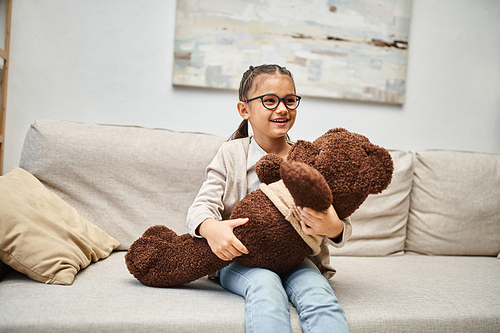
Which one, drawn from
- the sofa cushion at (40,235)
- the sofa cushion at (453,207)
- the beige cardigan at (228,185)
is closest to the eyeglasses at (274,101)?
the beige cardigan at (228,185)

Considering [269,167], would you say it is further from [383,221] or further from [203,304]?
[383,221]

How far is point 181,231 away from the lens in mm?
1283

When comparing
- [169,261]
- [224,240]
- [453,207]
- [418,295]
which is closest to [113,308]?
[169,261]

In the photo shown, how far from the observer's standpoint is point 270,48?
1.68 m

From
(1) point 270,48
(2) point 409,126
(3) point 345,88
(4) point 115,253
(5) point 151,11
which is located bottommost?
(4) point 115,253

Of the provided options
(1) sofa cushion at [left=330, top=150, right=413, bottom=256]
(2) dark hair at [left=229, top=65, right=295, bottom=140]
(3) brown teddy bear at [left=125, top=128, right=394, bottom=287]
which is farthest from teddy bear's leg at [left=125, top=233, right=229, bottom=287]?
(1) sofa cushion at [left=330, top=150, right=413, bottom=256]

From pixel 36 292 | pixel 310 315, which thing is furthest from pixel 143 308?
pixel 310 315

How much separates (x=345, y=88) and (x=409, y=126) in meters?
0.42

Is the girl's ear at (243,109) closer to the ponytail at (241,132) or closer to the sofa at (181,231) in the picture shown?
the ponytail at (241,132)

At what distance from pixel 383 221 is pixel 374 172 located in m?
0.75

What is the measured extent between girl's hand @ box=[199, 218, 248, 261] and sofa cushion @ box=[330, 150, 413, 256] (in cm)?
66

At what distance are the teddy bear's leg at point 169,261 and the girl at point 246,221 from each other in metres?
0.04

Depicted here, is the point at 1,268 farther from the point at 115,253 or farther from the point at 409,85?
the point at 409,85

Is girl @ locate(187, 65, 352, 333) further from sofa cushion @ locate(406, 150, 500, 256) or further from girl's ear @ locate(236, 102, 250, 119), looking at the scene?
sofa cushion @ locate(406, 150, 500, 256)
